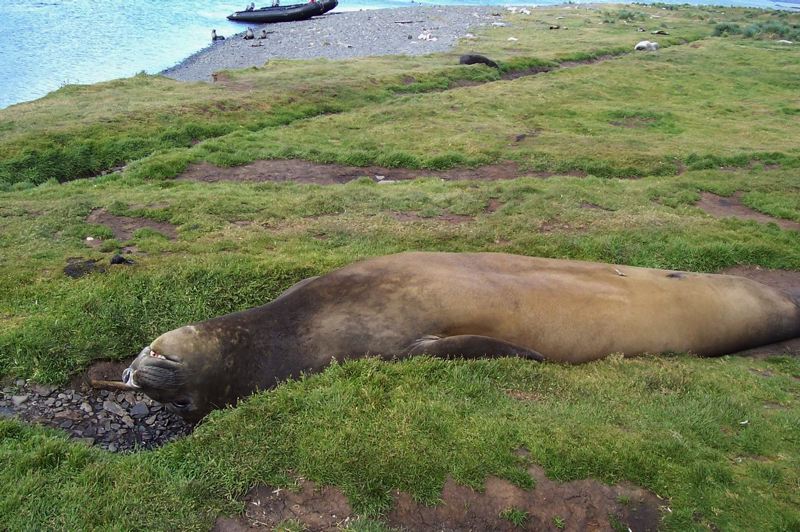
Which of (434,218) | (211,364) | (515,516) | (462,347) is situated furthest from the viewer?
(434,218)

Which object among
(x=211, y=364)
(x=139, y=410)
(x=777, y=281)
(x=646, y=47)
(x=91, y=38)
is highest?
(x=91, y=38)

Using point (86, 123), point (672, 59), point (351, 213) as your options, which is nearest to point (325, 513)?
point (351, 213)

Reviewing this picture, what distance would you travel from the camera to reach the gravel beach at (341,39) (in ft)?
102

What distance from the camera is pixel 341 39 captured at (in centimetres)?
3816

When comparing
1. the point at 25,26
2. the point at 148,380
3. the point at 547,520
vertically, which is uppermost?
the point at 25,26

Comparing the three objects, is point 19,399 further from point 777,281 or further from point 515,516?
point 777,281

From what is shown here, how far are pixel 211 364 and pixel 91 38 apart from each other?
39.2 metres

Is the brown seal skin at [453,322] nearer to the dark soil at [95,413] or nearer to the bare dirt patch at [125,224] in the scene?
the dark soil at [95,413]

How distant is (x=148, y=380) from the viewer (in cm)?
493

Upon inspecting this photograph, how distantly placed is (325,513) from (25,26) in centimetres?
4415

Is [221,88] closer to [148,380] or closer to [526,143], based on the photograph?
[526,143]

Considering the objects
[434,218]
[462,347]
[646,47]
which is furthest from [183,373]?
[646,47]

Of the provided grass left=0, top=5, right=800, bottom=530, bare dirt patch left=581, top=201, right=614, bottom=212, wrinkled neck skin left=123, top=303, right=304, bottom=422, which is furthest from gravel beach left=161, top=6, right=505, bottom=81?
wrinkled neck skin left=123, top=303, right=304, bottom=422

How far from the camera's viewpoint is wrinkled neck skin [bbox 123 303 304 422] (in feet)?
16.4
